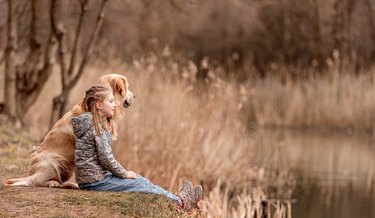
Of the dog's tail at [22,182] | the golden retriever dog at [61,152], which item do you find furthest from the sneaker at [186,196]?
the dog's tail at [22,182]

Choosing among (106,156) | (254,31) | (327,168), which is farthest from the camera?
(254,31)

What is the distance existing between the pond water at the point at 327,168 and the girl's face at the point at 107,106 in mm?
4201

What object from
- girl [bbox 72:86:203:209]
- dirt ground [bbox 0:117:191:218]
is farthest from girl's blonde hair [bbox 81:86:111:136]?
dirt ground [bbox 0:117:191:218]

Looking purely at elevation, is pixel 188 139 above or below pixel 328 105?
below

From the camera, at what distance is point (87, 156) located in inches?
225

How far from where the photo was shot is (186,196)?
5938 millimetres

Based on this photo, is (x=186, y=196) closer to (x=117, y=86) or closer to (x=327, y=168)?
(x=117, y=86)

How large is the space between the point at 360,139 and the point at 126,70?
18.2 ft

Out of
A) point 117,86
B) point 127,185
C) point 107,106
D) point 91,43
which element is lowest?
point 127,185

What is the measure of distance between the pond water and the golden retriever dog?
13.3ft

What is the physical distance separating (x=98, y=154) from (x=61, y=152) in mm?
412

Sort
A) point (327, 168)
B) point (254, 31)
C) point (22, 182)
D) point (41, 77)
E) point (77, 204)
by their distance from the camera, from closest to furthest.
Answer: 1. point (77, 204)
2. point (22, 182)
3. point (41, 77)
4. point (327, 168)
5. point (254, 31)

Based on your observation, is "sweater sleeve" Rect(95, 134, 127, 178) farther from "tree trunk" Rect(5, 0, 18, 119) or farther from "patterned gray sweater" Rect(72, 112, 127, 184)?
"tree trunk" Rect(5, 0, 18, 119)

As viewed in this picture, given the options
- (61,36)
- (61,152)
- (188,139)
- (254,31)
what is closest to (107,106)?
(61,152)
